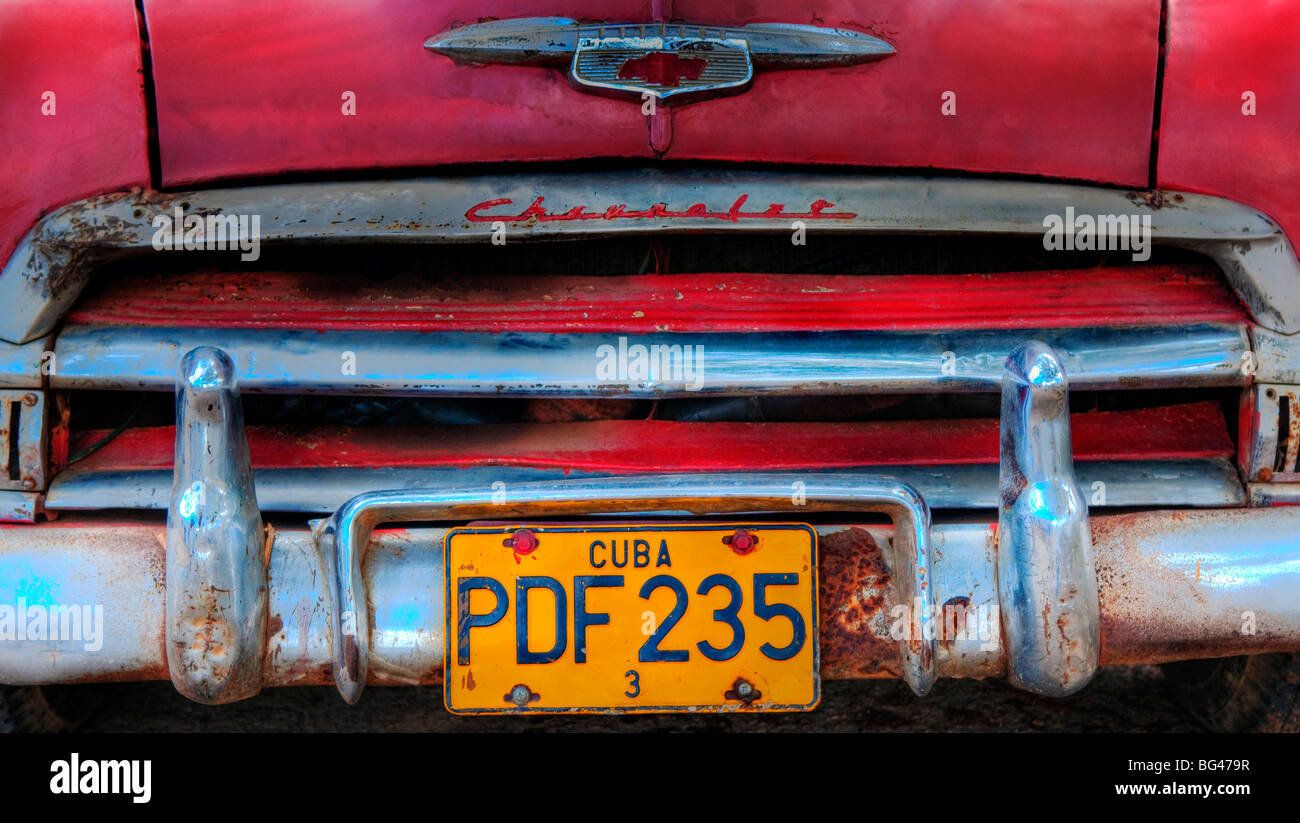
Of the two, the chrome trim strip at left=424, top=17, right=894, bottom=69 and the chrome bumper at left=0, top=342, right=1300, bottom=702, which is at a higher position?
the chrome trim strip at left=424, top=17, right=894, bottom=69

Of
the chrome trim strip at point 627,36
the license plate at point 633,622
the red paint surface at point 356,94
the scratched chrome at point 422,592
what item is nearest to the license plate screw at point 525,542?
the license plate at point 633,622

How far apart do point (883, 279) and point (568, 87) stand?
0.55 metres

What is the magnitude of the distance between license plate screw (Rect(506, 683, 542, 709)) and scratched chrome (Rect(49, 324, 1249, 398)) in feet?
1.32

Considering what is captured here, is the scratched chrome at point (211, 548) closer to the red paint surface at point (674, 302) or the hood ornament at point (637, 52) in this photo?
the red paint surface at point (674, 302)

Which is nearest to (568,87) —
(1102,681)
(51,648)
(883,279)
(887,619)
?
(883,279)

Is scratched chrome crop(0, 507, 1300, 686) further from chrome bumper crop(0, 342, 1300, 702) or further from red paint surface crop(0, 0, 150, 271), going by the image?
red paint surface crop(0, 0, 150, 271)

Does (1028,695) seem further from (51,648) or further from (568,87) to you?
(51,648)

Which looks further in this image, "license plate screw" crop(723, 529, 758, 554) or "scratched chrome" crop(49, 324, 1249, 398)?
"scratched chrome" crop(49, 324, 1249, 398)

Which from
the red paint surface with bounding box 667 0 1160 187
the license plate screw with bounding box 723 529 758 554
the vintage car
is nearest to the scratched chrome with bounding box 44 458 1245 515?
the vintage car

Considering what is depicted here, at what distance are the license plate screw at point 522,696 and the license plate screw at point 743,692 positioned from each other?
0.24 m

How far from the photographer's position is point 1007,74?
1.50 meters

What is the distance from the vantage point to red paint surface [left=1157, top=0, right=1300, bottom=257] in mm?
1509

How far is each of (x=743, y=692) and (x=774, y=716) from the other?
876 mm

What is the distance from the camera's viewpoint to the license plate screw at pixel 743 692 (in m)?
1.33
